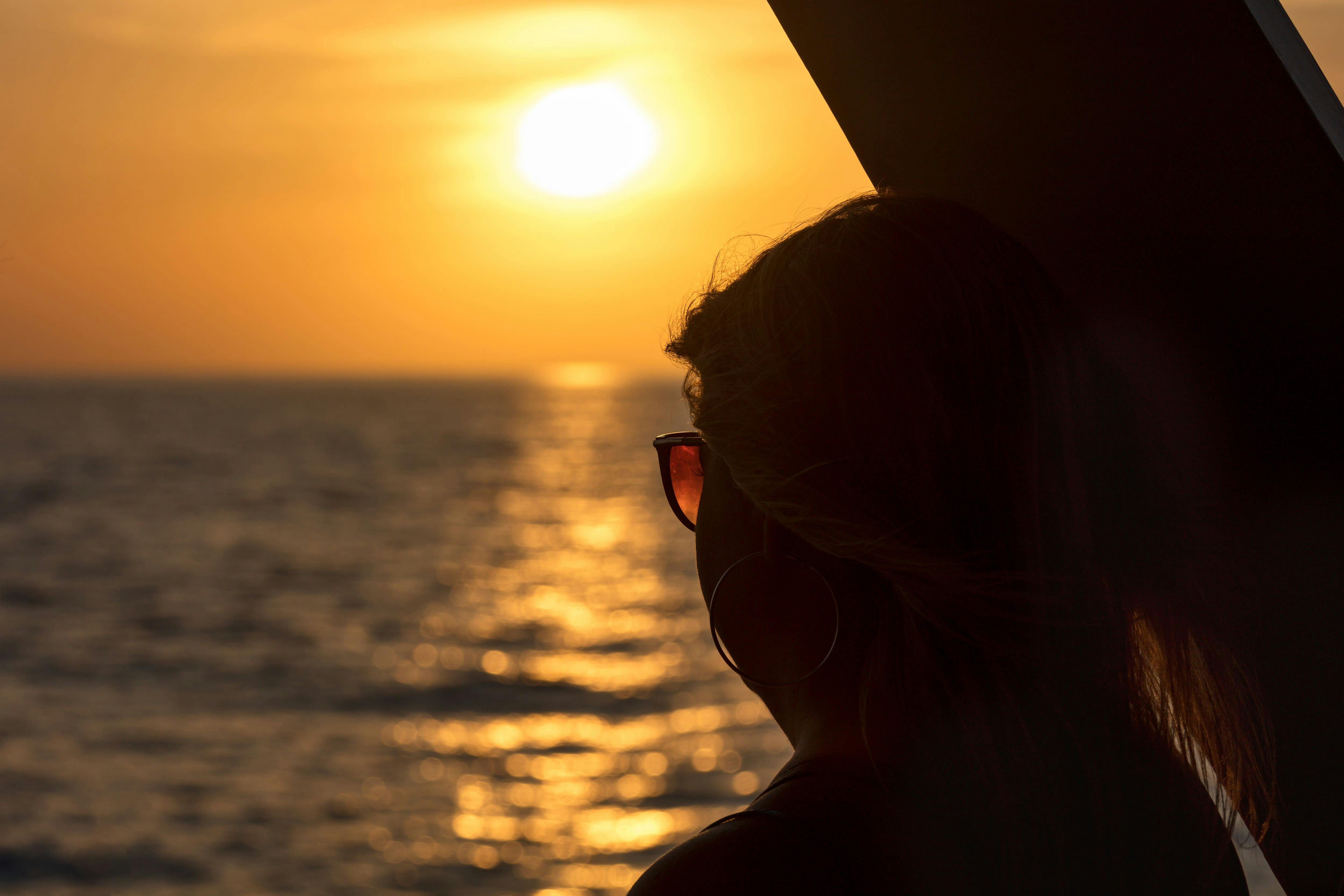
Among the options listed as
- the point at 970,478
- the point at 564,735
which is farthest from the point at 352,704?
the point at 970,478

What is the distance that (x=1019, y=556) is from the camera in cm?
112

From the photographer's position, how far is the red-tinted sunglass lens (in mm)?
1606

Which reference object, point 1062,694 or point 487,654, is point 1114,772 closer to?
point 1062,694

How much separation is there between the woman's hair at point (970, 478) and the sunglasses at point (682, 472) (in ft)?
1.19

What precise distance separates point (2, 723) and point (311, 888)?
778 centimetres

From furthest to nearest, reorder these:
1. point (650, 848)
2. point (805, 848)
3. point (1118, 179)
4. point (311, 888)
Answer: point (650, 848) → point (311, 888) → point (1118, 179) → point (805, 848)

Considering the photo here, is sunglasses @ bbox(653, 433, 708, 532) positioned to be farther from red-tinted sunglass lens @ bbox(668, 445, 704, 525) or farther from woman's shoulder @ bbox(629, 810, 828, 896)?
woman's shoulder @ bbox(629, 810, 828, 896)

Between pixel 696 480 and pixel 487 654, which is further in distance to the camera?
pixel 487 654

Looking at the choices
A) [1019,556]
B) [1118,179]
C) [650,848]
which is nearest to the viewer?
[1019,556]

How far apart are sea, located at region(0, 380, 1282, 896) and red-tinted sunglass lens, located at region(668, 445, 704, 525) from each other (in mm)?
72

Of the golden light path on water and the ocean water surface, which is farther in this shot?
the golden light path on water

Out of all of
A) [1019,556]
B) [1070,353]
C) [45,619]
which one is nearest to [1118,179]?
[1070,353]

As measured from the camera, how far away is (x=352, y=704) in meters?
17.7

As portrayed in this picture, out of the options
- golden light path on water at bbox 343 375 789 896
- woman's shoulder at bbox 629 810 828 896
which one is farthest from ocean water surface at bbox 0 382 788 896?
woman's shoulder at bbox 629 810 828 896
